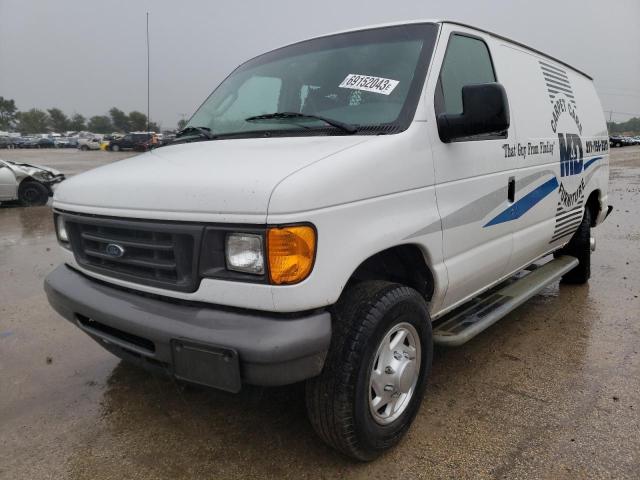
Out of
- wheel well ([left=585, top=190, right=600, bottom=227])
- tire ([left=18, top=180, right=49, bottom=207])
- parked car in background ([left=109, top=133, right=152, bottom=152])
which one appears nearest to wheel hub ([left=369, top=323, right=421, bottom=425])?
wheel well ([left=585, top=190, right=600, bottom=227])

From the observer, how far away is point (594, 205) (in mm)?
5285

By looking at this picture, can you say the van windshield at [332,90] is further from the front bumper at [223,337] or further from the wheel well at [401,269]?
the front bumper at [223,337]

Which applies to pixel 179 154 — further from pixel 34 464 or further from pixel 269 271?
pixel 34 464

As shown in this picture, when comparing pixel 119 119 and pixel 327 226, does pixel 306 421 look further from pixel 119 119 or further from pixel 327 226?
pixel 119 119

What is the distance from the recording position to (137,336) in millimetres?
2211

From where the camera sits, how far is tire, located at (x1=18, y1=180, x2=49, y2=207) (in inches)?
457

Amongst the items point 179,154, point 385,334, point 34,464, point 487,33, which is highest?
point 487,33

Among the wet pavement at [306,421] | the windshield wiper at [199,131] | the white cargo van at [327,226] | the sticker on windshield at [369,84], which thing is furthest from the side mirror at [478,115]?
the wet pavement at [306,421]

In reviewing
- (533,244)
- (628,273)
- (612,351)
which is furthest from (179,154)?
(628,273)

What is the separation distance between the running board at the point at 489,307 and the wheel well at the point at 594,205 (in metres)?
1.00

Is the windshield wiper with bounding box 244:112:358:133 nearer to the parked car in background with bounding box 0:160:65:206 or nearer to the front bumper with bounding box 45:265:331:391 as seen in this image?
the front bumper with bounding box 45:265:331:391

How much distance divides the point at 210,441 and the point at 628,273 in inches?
201

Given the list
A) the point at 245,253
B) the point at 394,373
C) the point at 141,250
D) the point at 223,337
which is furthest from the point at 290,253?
the point at 394,373

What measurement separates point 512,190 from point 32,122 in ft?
425
